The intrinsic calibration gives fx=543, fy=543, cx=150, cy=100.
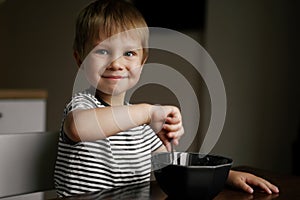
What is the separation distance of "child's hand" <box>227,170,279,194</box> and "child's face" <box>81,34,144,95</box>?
11.5 inches

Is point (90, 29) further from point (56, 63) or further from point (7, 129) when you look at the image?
point (56, 63)

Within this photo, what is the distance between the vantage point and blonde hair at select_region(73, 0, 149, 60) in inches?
45.2

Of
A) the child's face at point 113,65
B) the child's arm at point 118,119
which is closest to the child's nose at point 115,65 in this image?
the child's face at point 113,65

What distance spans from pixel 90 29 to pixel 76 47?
0.07 m

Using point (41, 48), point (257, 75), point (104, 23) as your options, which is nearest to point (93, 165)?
point (104, 23)

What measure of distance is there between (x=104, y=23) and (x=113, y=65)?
11 centimetres

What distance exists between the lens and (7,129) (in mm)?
2367

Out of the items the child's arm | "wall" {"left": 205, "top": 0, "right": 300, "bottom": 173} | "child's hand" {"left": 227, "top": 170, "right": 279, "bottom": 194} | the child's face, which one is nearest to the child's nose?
the child's face

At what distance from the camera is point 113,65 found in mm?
1090

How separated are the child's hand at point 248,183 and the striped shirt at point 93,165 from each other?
0.64 feet

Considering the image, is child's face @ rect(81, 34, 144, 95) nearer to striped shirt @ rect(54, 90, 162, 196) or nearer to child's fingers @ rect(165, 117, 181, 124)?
striped shirt @ rect(54, 90, 162, 196)

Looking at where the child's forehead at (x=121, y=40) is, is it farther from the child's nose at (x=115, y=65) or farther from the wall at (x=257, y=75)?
the wall at (x=257, y=75)

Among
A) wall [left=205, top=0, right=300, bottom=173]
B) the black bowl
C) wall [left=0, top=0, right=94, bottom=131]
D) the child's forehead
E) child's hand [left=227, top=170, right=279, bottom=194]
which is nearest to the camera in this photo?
the black bowl

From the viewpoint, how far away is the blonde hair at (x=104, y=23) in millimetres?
1148
